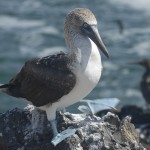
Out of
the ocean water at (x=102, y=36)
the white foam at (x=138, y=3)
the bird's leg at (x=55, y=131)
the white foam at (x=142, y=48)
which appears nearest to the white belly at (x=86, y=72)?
the bird's leg at (x=55, y=131)

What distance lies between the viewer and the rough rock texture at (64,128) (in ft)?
30.1

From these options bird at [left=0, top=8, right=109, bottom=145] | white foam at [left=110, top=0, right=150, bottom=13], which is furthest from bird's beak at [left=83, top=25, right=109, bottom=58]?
white foam at [left=110, top=0, right=150, bottom=13]

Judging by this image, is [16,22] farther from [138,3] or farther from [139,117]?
[139,117]

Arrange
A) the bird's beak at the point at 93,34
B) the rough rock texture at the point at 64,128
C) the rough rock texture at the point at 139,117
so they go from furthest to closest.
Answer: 1. the rough rock texture at the point at 139,117
2. the rough rock texture at the point at 64,128
3. the bird's beak at the point at 93,34

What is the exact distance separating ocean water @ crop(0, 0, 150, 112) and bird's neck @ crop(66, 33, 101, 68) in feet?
54.3

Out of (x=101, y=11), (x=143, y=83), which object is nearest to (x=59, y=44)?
(x=101, y=11)

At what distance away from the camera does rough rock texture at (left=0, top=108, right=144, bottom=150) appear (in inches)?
361

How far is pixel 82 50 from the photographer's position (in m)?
8.90

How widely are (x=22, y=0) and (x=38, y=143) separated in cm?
2929

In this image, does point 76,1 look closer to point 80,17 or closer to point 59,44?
point 59,44

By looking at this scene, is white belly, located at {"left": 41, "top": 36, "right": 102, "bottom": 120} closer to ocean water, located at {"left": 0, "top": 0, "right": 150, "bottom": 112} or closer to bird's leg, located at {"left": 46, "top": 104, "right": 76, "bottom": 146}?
bird's leg, located at {"left": 46, "top": 104, "right": 76, "bottom": 146}

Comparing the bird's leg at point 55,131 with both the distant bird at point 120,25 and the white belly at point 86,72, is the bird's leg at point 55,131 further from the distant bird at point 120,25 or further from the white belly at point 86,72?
the distant bird at point 120,25

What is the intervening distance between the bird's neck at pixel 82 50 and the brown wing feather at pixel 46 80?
0.46ft

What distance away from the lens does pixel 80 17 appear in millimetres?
8992
